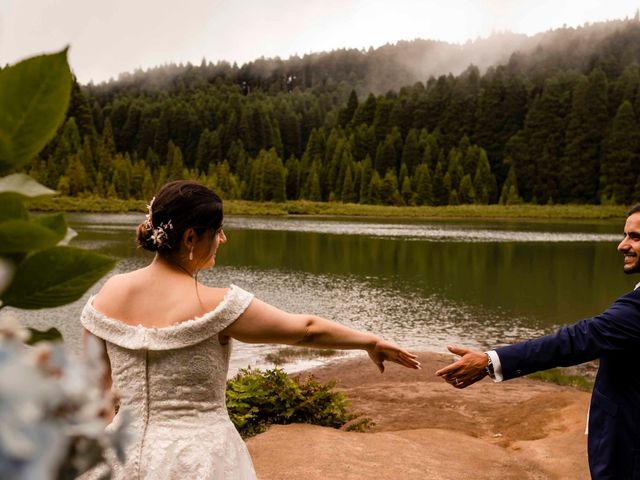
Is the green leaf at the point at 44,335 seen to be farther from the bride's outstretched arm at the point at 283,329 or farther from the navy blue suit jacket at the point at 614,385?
the navy blue suit jacket at the point at 614,385

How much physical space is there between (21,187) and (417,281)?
27.2 metres

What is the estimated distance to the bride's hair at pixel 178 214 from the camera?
2.25 meters

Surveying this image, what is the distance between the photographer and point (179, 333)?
230 cm

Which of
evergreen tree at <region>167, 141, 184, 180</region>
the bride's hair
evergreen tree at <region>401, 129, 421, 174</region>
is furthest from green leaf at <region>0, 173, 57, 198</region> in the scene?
evergreen tree at <region>167, 141, 184, 180</region>

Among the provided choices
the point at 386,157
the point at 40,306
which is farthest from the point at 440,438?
the point at 386,157

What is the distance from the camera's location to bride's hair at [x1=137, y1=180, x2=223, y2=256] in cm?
225

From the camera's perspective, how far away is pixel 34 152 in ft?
1.82

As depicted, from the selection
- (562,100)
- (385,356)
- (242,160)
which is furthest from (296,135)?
(385,356)

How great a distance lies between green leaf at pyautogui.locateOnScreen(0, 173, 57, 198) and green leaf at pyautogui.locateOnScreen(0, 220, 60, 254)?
0.05 metres

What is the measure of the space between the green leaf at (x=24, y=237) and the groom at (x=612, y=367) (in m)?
2.72

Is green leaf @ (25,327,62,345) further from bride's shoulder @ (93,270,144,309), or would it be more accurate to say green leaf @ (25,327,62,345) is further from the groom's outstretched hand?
the groom's outstretched hand

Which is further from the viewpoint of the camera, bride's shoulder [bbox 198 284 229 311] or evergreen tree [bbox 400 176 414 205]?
evergreen tree [bbox 400 176 414 205]

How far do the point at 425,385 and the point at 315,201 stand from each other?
76.8 metres

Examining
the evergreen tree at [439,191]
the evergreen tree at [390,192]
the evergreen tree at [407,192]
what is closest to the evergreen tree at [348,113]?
the evergreen tree at [407,192]
